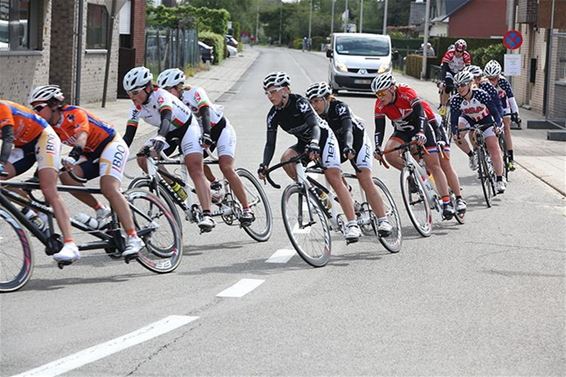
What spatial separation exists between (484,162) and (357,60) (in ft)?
84.6

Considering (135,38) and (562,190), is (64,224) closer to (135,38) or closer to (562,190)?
(562,190)

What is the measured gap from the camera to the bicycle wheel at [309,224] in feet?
33.3

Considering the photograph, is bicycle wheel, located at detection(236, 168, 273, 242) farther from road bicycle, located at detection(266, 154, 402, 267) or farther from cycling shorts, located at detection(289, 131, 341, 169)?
cycling shorts, located at detection(289, 131, 341, 169)

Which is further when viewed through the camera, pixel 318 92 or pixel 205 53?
pixel 205 53

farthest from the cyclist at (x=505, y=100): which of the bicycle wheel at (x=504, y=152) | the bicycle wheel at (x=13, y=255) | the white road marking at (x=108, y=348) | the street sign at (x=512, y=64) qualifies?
the street sign at (x=512, y=64)

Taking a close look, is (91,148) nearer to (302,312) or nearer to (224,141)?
(224,141)

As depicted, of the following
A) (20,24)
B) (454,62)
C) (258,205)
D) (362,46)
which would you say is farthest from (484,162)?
(362,46)

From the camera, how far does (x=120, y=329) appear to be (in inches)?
295

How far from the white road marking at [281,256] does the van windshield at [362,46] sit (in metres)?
31.0

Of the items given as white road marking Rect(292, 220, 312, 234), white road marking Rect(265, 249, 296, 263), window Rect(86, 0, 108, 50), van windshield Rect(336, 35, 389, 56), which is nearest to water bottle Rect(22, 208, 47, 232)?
white road marking Rect(292, 220, 312, 234)

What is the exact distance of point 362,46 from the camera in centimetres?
4219

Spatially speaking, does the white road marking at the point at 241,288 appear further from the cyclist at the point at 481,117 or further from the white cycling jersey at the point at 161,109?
the cyclist at the point at 481,117

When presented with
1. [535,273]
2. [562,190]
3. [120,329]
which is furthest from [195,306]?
[562,190]

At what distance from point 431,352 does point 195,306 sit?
1.96 meters
